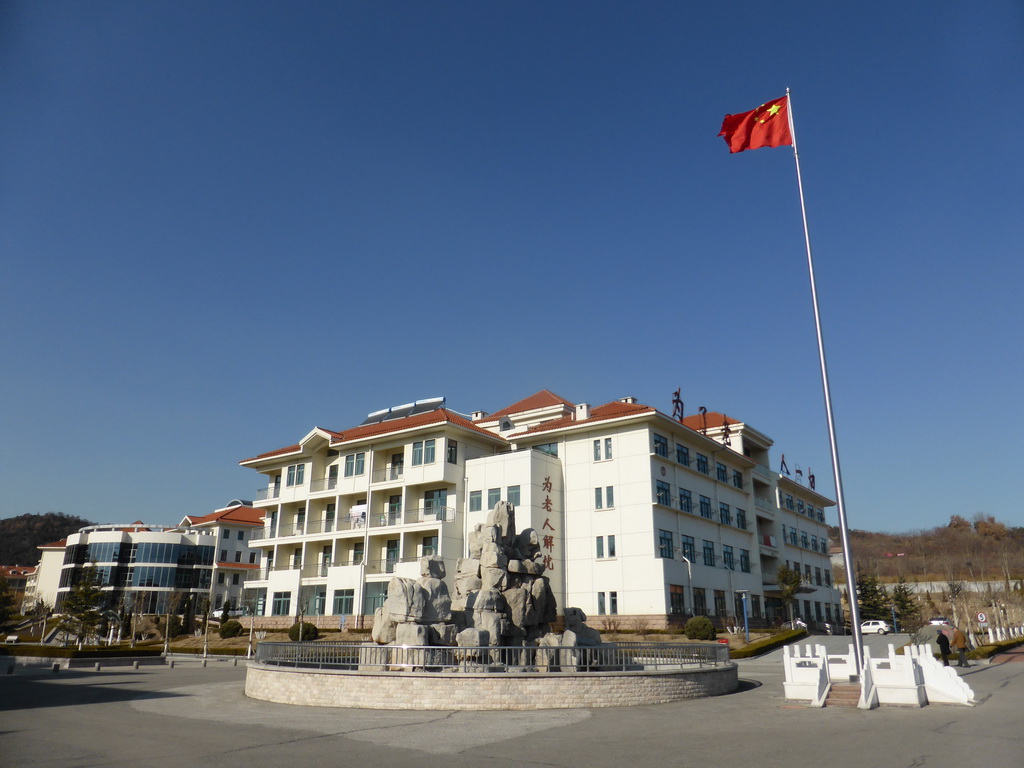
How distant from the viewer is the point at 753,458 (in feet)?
179

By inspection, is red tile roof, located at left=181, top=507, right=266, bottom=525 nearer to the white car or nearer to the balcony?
the balcony


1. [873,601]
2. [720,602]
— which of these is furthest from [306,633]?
[873,601]

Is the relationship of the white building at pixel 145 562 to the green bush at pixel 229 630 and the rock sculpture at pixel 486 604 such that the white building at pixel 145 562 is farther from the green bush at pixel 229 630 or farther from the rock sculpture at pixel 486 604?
the rock sculpture at pixel 486 604

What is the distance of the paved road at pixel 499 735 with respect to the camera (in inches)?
390

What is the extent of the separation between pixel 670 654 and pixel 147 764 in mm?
13742

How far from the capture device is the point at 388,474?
45.4 m

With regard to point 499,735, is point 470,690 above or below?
above

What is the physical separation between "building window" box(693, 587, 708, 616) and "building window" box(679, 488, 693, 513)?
4.57 metres

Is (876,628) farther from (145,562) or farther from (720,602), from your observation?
(145,562)

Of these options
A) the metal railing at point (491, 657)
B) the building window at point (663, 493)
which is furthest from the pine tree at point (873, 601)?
the metal railing at point (491, 657)

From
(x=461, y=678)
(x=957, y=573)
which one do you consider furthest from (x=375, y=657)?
(x=957, y=573)

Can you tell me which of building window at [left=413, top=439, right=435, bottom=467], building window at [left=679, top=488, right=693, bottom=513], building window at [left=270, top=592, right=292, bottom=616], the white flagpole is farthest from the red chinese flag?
building window at [left=270, top=592, right=292, bottom=616]

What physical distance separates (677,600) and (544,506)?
28.7 feet

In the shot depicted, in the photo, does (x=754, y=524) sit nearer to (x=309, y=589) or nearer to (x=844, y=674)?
(x=309, y=589)
